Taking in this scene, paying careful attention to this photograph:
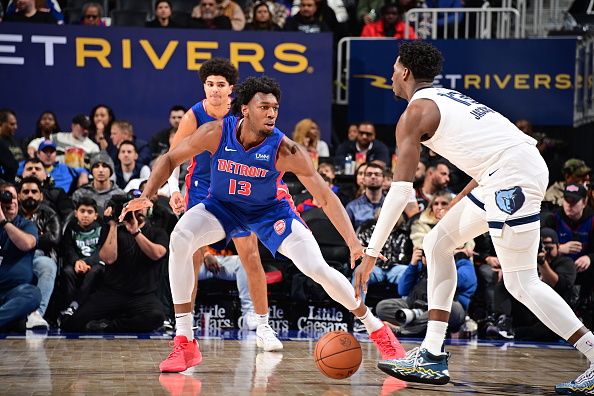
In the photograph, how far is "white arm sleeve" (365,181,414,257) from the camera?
473cm

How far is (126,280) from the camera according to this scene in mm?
8258

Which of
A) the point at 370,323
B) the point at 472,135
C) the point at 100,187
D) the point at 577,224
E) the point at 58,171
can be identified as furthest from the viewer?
the point at 58,171

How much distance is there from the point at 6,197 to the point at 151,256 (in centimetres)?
136

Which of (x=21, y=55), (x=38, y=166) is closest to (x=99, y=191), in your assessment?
(x=38, y=166)

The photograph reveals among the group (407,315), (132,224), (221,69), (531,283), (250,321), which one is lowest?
(250,321)

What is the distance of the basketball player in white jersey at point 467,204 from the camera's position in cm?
472

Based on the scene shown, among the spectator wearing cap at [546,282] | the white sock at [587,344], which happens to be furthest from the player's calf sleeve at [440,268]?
the spectator wearing cap at [546,282]

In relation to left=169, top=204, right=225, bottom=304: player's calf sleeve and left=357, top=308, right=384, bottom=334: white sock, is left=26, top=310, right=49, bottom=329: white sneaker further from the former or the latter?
left=357, top=308, right=384, bottom=334: white sock

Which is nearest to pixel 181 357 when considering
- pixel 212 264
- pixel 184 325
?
pixel 184 325

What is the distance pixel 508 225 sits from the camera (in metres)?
4.71

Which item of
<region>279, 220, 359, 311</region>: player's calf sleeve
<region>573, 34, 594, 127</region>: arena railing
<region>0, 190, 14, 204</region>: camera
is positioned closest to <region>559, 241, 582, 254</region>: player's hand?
<region>573, 34, 594, 127</region>: arena railing

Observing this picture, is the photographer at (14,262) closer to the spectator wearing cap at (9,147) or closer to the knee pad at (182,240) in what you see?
the spectator wearing cap at (9,147)

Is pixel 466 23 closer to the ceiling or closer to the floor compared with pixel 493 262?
closer to the ceiling

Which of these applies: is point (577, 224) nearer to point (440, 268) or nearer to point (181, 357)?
point (440, 268)
